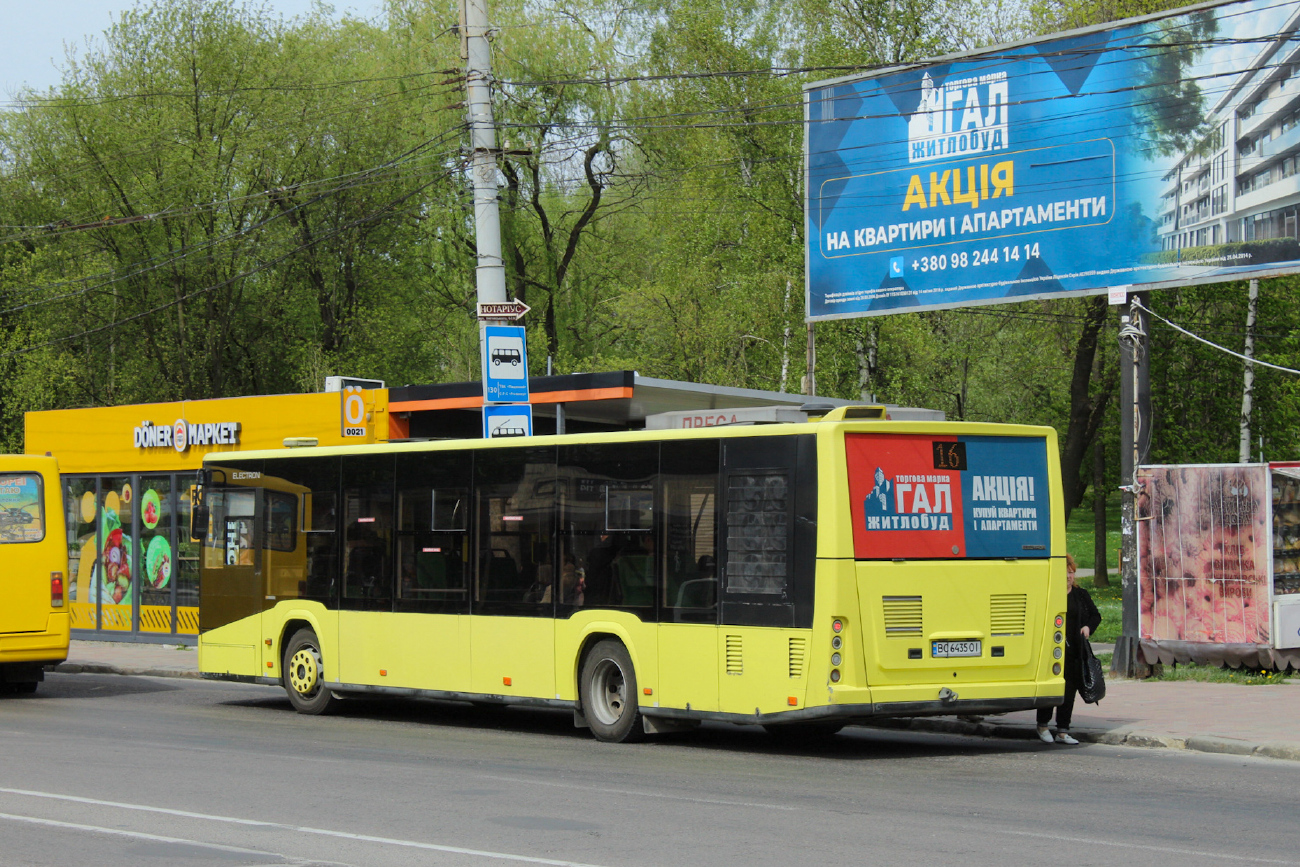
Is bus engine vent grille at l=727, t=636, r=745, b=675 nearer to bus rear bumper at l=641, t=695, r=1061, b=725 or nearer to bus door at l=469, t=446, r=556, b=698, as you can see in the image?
bus rear bumper at l=641, t=695, r=1061, b=725

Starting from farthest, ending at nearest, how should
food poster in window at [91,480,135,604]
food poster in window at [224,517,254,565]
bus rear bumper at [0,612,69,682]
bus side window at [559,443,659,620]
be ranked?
food poster in window at [91,480,135,604] → bus rear bumper at [0,612,69,682] → food poster in window at [224,517,254,565] → bus side window at [559,443,659,620]

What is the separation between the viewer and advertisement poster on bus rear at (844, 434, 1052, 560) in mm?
12461

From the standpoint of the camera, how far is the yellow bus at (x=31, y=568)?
728 inches

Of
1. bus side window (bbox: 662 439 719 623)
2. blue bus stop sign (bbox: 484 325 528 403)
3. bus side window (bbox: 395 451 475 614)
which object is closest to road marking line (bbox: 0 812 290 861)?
bus side window (bbox: 662 439 719 623)

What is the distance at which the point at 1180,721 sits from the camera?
14.2m

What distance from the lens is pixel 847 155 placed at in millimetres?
22281

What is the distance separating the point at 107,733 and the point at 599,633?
4948mm

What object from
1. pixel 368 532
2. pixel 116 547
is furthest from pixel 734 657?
pixel 116 547

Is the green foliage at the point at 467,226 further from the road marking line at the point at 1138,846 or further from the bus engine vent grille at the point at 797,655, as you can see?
the road marking line at the point at 1138,846

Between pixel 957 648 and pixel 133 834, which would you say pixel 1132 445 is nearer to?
pixel 957 648

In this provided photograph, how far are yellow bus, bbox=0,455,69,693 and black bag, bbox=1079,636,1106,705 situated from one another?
1217cm

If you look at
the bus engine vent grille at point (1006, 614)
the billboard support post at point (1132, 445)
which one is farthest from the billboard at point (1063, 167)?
the bus engine vent grille at point (1006, 614)

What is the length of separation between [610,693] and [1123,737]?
4.61 meters

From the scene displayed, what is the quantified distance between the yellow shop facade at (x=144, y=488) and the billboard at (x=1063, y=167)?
942 cm
